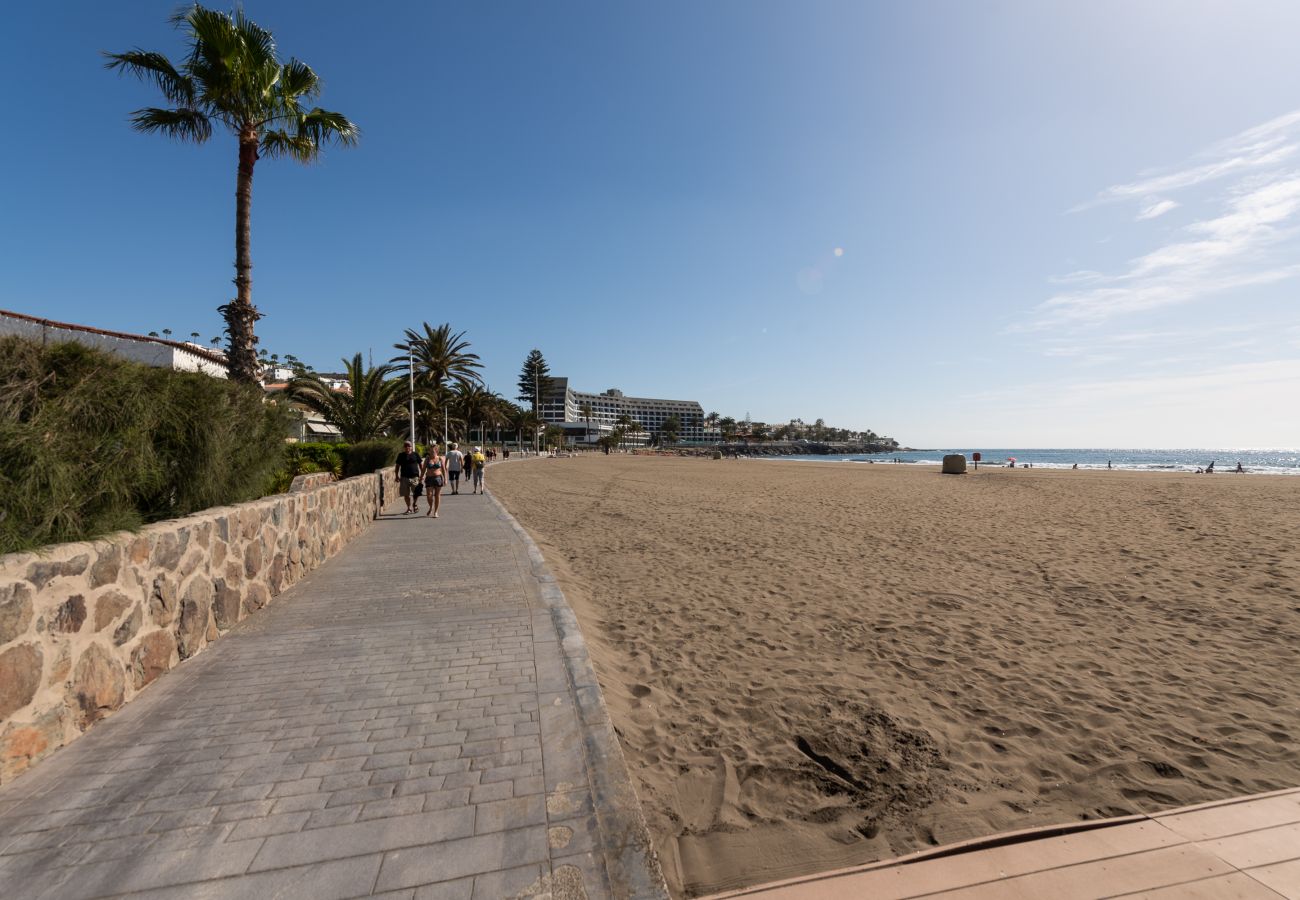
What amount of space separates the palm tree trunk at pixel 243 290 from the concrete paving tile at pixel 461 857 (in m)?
11.6

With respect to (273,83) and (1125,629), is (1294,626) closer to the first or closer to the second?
(1125,629)

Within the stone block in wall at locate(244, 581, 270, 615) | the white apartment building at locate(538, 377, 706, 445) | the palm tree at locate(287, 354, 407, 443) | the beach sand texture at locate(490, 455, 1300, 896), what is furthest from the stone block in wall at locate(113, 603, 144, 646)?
the white apartment building at locate(538, 377, 706, 445)

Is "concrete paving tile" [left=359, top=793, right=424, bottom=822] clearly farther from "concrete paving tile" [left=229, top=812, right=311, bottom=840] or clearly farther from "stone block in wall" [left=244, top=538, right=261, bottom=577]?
"stone block in wall" [left=244, top=538, right=261, bottom=577]

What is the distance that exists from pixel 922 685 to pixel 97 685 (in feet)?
18.3

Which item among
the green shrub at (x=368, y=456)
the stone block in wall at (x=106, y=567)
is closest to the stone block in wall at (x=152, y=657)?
the stone block in wall at (x=106, y=567)

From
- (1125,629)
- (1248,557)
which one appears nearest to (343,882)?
(1125,629)

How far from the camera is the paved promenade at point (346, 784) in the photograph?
2047mm

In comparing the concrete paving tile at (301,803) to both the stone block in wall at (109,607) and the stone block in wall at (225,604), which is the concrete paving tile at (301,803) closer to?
the stone block in wall at (109,607)

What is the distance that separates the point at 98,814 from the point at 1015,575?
9.33 m

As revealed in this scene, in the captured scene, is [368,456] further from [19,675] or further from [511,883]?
[511,883]

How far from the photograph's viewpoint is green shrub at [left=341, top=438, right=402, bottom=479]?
16938 mm

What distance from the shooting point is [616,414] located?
188625 mm

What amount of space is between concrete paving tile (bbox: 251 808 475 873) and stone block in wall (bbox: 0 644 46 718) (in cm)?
163

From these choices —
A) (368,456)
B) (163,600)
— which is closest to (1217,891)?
(163,600)
